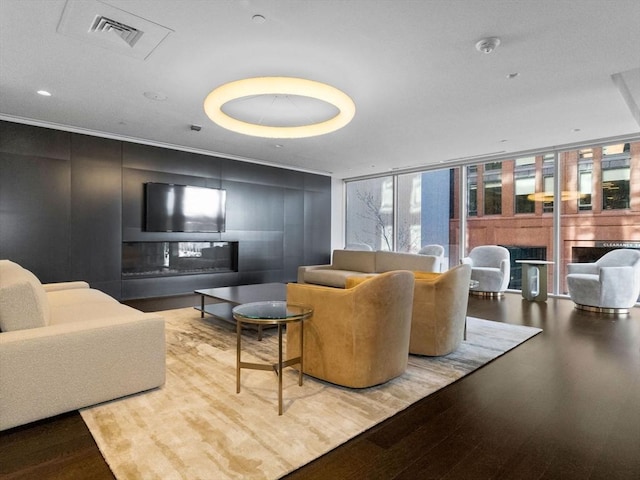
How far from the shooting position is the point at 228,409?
226cm

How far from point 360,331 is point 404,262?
375 centimetres

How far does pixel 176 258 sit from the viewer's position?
6.74 metres

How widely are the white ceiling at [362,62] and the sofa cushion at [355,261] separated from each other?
2.22m

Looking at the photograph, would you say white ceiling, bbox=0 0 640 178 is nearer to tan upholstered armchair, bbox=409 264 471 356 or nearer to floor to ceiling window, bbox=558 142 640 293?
floor to ceiling window, bbox=558 142 640 293

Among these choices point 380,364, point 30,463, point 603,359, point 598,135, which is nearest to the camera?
point 30,463

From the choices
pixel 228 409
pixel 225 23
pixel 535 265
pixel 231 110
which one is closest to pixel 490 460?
pixel 228 409

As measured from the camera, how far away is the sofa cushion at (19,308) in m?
2.15

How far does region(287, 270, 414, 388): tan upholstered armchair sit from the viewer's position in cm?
246

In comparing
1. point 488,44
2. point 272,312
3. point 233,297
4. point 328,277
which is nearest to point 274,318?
point 272,312

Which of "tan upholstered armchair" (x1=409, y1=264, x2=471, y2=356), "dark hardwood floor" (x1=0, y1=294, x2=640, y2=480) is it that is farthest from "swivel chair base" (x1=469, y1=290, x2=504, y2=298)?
"tan upholstered armchair" (x1=409, y1=264, x2=471, y2=356)

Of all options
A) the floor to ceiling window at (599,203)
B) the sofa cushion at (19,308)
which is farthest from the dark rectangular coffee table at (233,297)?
the floor to ceiling window at (599,203)

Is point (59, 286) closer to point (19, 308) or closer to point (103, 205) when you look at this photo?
point (103, 205)

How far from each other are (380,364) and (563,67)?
3.21 metres

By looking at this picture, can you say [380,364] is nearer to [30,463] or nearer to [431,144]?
[30,463]
